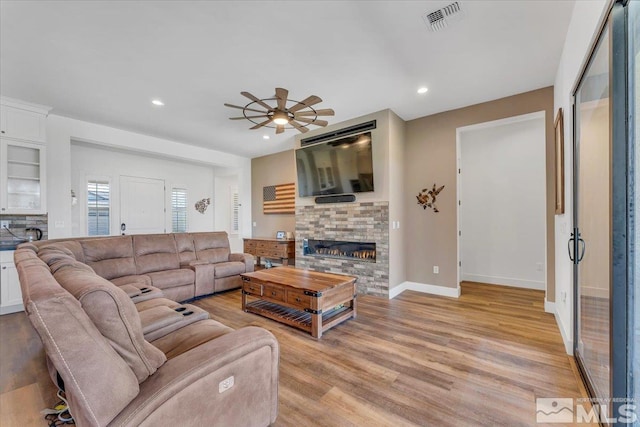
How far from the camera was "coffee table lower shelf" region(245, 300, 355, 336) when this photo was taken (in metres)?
2.89

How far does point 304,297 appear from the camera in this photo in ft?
9.59

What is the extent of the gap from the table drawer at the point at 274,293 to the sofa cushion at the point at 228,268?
1374mm

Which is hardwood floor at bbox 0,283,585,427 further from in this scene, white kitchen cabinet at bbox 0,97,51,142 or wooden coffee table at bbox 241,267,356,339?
white kitchen cabinet at bbox 0,97,51,142

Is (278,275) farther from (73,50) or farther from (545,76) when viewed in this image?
(545,76)

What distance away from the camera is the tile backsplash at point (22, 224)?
384 cm

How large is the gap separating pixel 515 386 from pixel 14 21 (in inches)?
196

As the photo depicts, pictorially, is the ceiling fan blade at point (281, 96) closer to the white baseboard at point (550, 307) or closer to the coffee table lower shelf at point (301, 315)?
the coffee table lower shelf at point (301, 315)

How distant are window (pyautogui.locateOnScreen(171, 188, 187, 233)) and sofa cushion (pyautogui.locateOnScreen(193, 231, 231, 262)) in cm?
235

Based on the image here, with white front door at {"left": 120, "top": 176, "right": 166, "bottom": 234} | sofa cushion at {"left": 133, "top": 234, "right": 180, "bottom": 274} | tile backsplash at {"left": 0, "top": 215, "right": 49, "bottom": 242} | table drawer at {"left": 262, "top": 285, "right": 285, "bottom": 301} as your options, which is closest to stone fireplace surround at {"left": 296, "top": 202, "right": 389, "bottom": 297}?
table drawer at {"left": 262, "top": 285, "right": 285, "bottom": 301}

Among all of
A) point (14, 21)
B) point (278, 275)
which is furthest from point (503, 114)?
point (14, 21)

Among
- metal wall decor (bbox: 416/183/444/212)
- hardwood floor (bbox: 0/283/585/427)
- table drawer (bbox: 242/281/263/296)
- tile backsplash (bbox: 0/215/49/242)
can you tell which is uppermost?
metal wall decor (bbox: 416/183/444/212)

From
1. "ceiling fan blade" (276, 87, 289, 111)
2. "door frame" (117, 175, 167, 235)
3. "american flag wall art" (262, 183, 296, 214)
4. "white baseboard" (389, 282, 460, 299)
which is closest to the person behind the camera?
"ceiling fan blade" (276, 87, 289, 111)

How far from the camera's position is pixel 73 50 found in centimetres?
266

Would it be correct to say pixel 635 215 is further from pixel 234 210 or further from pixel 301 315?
pixel 234 210
